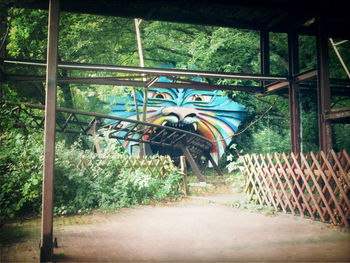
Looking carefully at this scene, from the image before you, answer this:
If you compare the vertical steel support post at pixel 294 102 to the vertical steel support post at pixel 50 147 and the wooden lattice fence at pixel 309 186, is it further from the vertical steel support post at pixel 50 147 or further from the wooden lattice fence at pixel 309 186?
the vertical steel support post at pixel 50 147

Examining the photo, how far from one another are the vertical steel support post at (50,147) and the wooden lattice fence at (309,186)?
4.87 meters

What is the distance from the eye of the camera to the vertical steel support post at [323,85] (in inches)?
266

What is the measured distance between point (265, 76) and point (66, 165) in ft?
18.5

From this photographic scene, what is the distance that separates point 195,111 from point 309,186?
38.4 ft

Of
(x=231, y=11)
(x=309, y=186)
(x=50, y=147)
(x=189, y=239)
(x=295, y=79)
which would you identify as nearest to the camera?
(x=50, y=147)

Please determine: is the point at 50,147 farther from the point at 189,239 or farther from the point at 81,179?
the point at 81,179

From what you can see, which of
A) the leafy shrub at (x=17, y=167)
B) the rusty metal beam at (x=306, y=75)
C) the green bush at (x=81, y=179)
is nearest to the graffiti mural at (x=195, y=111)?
the green bush at (x=81, y=179)

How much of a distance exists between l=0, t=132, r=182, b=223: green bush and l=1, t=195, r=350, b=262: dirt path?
0.88 metres

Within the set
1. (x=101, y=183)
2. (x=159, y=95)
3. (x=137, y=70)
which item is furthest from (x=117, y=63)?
(x=137, y=70)

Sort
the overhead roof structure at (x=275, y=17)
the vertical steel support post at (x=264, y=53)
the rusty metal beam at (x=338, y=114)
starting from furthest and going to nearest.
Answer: the vertical steel support post at (x=264, y=53), the overhead roof structure at (x=275, y=17), the rusty metal beam at (x=338, y=114)

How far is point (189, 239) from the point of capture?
5.09 m

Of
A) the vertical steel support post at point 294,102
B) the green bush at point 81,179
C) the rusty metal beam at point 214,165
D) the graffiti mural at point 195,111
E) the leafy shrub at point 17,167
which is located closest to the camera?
the leafy shrub at point 17,167

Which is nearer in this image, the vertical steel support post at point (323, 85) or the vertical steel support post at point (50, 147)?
the vertical steel support post at point (50, 147)

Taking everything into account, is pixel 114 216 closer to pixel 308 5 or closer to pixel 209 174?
pixel 308 5
